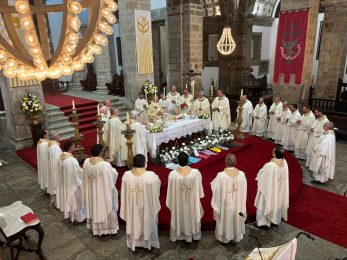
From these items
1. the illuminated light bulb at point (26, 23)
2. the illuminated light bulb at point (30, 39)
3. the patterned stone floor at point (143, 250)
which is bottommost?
A: the patterned stone floor at point (143, 250)

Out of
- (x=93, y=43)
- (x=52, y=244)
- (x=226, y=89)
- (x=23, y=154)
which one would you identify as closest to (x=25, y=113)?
(x=23, y=154)

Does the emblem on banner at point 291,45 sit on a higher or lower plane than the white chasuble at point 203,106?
higher

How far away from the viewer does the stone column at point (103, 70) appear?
16641mm

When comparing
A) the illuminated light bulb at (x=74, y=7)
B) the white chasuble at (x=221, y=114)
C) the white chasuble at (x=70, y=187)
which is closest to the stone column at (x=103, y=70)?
the white chasuble at (x=221, y=114)

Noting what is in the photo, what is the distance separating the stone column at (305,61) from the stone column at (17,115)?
33.2 feet

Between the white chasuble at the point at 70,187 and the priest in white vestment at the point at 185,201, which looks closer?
the priest in white vestment at the point at 185,201

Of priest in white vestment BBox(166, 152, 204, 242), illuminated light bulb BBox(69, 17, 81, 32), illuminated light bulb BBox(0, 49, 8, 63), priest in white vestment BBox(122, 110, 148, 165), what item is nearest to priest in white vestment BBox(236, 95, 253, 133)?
priest in white vestment BBox(122, 110, 148, 165)

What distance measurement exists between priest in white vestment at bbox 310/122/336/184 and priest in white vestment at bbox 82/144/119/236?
17.7 feet

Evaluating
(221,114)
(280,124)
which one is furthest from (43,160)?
(280,124)

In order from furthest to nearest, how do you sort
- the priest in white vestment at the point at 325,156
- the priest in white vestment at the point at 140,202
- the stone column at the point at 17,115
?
1. the stone column at the point at 17,115
2. the priest in white vestment at the point at 325,156
3. the priest in white vestment at the point at 140,202

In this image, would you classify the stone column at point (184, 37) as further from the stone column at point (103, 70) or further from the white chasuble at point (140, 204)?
the white chasuble at point (140, 204)

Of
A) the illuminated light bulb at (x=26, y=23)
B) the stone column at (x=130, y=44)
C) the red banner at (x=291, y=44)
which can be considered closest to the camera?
the illuminated light bulb at (x=26, y=23)

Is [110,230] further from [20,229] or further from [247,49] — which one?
[247,49]

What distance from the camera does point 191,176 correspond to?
500cm
